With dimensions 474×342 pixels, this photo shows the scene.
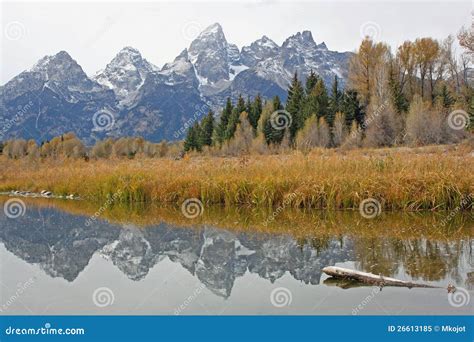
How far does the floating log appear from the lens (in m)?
4.07

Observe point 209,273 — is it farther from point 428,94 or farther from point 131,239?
point 428,94

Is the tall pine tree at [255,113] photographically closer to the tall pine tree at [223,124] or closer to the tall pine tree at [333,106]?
the tall pine tree at [223,124]

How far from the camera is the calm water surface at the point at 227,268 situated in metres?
3.85

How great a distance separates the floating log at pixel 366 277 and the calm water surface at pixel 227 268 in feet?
0.26

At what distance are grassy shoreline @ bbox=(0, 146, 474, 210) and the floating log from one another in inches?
A: 171

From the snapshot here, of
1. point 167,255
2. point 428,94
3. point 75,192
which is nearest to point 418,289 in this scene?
point 167,255

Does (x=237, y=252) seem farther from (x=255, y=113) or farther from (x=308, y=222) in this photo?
(x=255, y=113)

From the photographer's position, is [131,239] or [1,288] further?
[131,239]

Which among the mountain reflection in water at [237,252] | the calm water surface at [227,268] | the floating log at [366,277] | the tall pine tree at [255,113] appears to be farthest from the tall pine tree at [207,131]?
the floating log at [366,277]

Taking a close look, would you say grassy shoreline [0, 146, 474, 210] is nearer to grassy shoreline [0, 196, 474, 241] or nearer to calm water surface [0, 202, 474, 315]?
grassy shoreline [0, 196, 474, 241]

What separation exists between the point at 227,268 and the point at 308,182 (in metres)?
4.36

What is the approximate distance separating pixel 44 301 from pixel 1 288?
79 centimetres

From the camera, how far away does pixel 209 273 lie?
4.91m

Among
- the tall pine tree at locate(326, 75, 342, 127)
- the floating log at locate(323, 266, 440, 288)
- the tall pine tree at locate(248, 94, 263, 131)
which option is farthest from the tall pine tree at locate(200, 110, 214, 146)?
the floating log at locate(323, 266, 440, 288)
